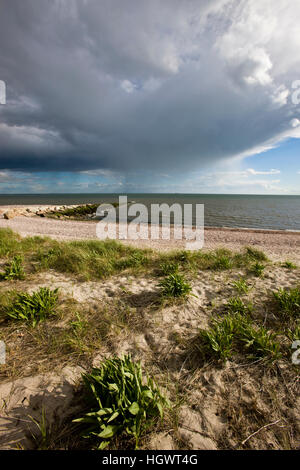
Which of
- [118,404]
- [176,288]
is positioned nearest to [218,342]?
[176,288]

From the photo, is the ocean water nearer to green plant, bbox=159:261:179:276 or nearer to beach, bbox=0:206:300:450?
green plant, bbox=159:261:179:276

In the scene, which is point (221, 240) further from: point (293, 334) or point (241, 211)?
point (241, 211)

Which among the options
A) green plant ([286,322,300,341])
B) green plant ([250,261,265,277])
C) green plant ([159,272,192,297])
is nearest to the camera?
green plant ([286,322,300,341])

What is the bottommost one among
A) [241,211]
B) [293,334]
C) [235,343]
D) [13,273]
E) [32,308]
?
[235,343]

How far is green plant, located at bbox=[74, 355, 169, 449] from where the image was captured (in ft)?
6.05

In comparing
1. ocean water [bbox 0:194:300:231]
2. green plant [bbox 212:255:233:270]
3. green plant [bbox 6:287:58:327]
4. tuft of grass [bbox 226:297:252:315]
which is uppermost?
ocean water [bbox 0:194:300:231]

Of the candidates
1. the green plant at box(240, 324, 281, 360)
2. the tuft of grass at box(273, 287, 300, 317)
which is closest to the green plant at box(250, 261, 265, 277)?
the tuft of grass at box(273, 287, 300, 317)

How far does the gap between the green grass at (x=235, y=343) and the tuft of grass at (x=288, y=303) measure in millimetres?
908

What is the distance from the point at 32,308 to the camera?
3.67 metres

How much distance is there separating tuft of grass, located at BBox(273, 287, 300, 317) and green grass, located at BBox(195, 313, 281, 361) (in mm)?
908

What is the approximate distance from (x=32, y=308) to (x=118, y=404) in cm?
Answer: 275

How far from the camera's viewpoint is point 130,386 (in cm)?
217
